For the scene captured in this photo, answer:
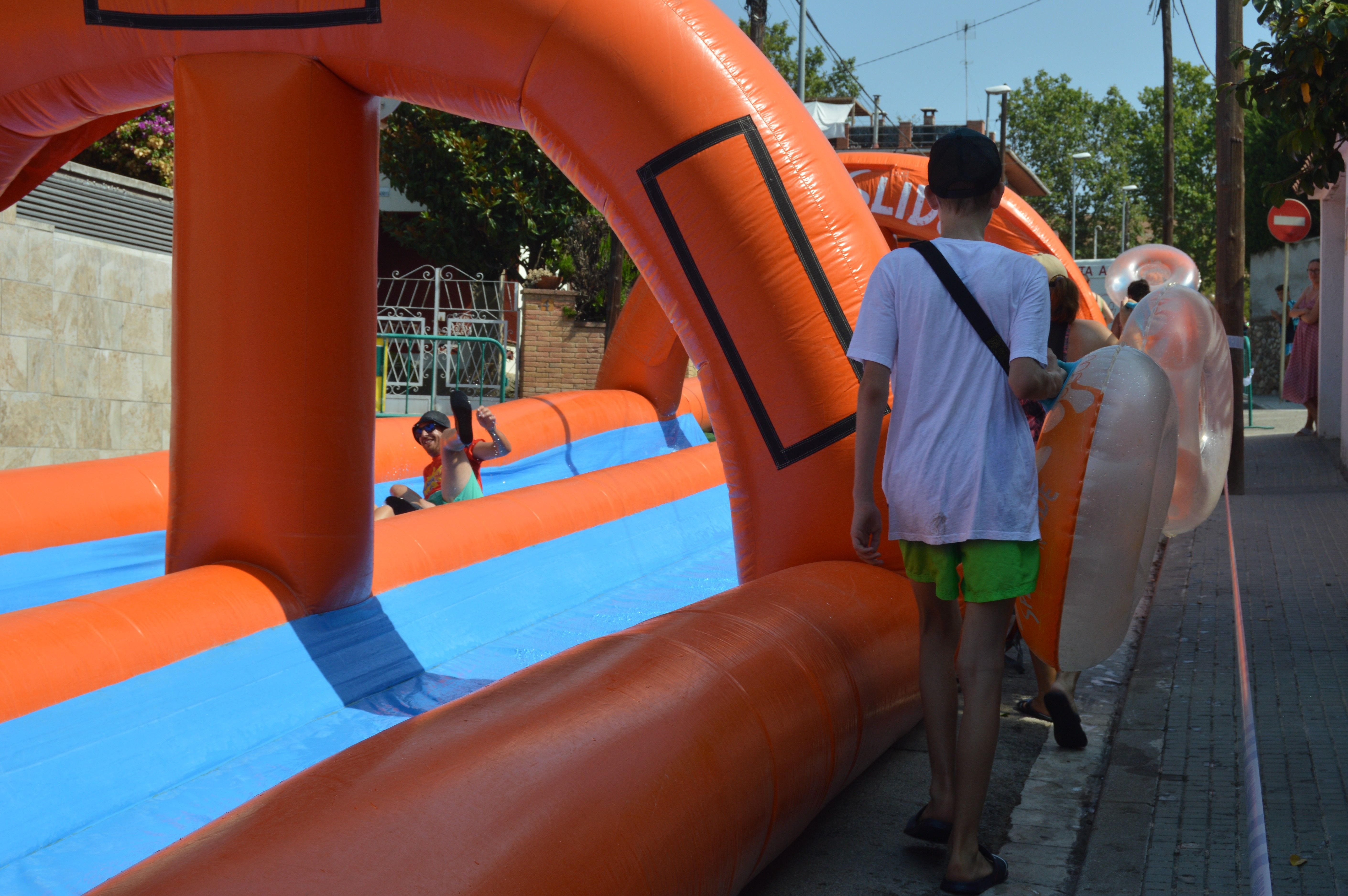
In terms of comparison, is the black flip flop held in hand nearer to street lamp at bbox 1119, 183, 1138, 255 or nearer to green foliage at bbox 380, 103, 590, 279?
green foliage at bbox 380, 103, 590, 279

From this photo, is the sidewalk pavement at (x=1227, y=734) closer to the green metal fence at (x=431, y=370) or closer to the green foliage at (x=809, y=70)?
the green metal fence at (x=431, y=370)

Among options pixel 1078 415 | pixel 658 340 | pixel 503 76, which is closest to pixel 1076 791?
pixel 1078 415

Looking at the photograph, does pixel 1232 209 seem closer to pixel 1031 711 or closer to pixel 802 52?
pixel 1031 711

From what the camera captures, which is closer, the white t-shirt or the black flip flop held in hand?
the white t-shirt

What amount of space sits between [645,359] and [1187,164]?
53.5 metres

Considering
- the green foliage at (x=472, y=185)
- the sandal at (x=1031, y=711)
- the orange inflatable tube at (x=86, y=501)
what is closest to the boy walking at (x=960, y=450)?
the sandal at (x=1031, y=711)

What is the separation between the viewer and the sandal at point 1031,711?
404 cm

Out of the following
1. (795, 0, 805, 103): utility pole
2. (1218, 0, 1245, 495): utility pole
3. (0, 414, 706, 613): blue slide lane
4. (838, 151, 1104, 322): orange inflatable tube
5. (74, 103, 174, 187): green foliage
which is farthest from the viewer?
(795, 0, 805, 103): utility pole

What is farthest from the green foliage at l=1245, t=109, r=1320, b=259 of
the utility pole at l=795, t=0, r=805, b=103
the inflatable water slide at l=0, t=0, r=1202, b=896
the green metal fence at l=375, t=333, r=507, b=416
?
the inflatable water slide at l=0, t=0, r=1202, b=896

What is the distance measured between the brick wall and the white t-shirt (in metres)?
17.4

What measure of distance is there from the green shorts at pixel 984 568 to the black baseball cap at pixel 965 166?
869mm

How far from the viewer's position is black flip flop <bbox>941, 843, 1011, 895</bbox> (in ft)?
8.65

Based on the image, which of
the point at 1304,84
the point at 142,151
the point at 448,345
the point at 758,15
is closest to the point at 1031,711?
the point at 1304,84

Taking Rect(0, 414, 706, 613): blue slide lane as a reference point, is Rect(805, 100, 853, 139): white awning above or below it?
above
